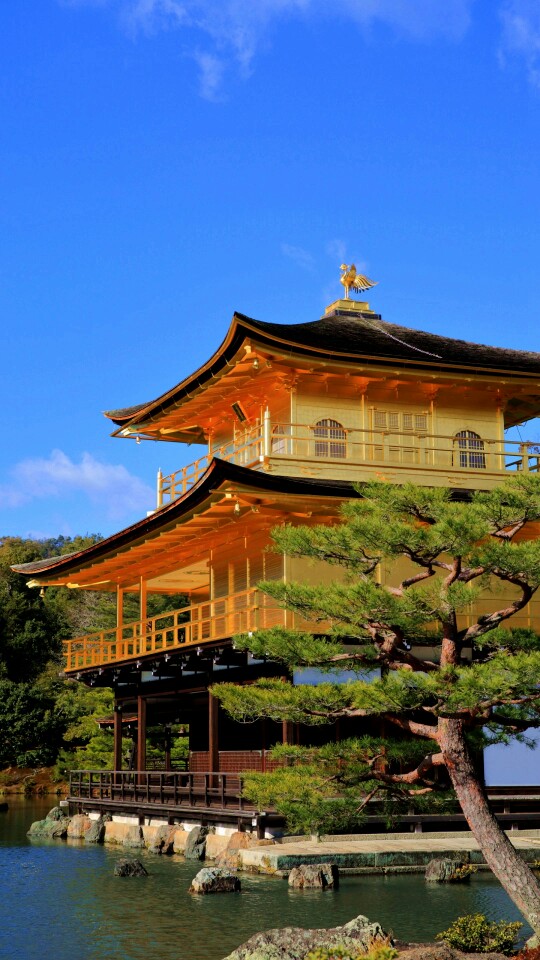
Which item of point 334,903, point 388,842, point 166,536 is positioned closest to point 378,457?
point 166,536

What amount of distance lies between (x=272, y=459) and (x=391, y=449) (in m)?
3.63

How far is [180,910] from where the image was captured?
15938 millimetres

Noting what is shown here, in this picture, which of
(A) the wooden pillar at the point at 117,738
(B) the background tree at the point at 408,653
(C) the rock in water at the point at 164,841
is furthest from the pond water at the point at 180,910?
(A) the wooden pillar at the point at 117,738

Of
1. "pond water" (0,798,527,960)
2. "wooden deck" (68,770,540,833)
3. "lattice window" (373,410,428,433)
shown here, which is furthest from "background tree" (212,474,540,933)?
"lattice window" (373,410,428,433)

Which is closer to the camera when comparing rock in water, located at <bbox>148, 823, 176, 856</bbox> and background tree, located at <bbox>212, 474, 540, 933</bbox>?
background tree, located at <bbox>212, 474, 540, 933</bbox>

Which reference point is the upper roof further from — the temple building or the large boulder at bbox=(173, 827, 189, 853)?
the large boulder at bbox=(173, 827, 189, 853)

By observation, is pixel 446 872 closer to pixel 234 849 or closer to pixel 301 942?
pixel 234 849

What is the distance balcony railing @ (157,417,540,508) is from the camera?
80.0 ft

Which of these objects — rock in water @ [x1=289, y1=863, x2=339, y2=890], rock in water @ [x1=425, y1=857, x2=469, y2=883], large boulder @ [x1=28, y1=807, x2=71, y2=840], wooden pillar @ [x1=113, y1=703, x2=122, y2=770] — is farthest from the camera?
wooden pillar @ [x1=113, y1=703, x2=122, y2=770]

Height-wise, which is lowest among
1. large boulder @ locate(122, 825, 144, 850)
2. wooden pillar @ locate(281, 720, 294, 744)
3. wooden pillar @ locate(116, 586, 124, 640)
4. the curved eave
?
large boulder @ locate(122, 825, 144, 850)

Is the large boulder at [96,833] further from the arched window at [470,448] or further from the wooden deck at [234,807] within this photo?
the arched window at [470,448]

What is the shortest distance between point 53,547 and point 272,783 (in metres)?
77.7

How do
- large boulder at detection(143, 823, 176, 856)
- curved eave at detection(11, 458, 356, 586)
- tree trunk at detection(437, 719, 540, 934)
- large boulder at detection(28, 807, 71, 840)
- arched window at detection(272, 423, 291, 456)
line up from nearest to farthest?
tree trunk at detection(437, 719, 540, 934) → curved eave at detection(11, 458, 356, 586) → large boulder at detection(143, 823, 176, 856) → arched window at detection(272, 423, 291, 456) → large boulder at detection(28, 807, 71, 840)

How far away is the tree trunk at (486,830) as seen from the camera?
11297 mm
